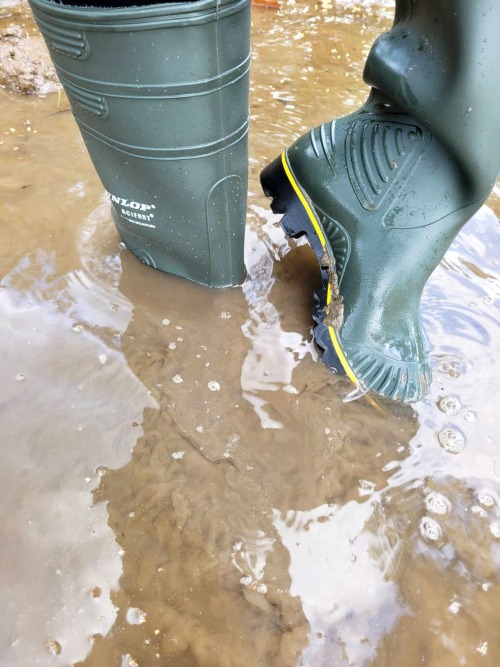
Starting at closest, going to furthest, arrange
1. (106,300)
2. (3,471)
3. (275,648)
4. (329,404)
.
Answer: (275,648), (3,471), (329,404), (106,300)

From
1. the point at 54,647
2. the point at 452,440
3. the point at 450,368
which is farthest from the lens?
the point at 450,368

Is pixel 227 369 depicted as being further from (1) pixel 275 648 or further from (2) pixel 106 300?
(1) pixel 275 648

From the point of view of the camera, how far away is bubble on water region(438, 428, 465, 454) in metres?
0.98

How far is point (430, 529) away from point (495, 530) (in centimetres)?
11

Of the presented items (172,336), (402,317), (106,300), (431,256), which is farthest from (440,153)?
(106,300)

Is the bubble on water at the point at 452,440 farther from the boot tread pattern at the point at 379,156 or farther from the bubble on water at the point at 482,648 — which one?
the boot tread pattern at the point at 379,156

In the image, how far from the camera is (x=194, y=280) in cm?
122

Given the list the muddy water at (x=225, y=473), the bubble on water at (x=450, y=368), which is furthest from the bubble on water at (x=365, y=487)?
the bubble on water at (x=450, y=368)

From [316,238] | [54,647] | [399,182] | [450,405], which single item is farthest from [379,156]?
[54,647]

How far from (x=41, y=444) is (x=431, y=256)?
0.83m

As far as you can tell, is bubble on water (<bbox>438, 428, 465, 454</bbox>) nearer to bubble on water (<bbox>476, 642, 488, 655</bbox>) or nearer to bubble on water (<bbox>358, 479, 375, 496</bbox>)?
bubble on water (<bbox>358, 479, 375, 496</bbox>)

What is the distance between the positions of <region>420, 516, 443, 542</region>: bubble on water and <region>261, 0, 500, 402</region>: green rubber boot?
0.24m

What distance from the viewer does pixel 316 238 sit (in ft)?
3.80

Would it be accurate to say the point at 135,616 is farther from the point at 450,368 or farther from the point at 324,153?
the point at 324,153
